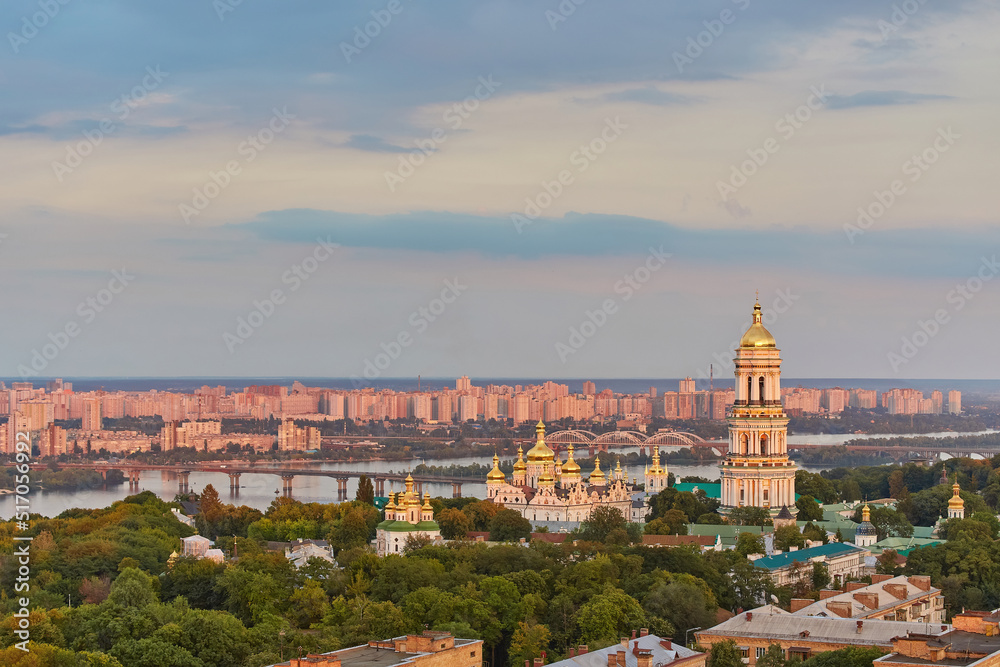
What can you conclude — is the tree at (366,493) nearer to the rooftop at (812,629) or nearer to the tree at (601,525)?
the tree at (601,525)

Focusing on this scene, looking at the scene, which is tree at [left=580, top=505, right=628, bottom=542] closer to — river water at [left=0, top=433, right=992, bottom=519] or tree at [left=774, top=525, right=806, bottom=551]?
tree at [left=774, top=525, right=806, bottom=551]

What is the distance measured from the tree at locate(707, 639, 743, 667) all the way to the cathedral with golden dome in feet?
54.1

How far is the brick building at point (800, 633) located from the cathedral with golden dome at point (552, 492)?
1545cm

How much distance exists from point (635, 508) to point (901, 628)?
65.1 feet

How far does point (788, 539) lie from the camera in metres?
29.3

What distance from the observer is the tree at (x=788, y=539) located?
29156mm

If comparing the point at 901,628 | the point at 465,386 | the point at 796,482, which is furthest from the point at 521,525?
the point at 465,386

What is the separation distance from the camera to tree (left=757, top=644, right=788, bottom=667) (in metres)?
17.1

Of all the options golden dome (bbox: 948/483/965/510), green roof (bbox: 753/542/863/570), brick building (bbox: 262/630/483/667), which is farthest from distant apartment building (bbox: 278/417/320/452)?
brick building (bbox: 262/630/483/667)

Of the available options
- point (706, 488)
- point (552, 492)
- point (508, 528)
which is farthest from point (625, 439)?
point (508, 528)

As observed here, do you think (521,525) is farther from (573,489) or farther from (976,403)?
(976,403)

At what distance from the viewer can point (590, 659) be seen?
16812 millimetres

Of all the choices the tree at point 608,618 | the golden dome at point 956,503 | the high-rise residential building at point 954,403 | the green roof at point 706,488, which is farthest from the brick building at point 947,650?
the high-rise residential building at point 954,403

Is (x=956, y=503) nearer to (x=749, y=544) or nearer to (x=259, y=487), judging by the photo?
(x=749, y=544)
